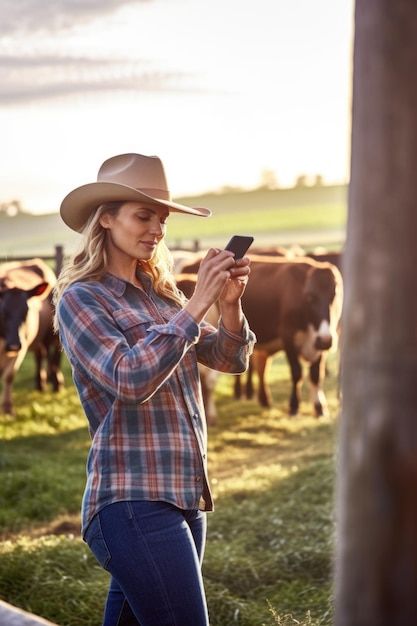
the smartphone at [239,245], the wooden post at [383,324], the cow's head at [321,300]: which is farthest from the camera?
the cow's head at [321,300]

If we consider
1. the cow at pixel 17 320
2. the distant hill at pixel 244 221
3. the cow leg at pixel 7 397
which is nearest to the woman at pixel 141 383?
the cow at pixel 17 320

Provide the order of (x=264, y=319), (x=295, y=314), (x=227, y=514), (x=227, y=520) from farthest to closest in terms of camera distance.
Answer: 1. (x=264, y=319)
2. (x=295, y=314)
3. (x=227, y=514)
4. (x=227, y=520)

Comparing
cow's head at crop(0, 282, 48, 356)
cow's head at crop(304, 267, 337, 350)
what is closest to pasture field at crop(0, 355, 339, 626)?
cow's head at crop(0, 282, 48, 356)

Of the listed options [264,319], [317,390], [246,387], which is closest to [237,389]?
[246,387]

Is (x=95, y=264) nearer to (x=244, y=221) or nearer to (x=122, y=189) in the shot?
(x=122, y=189)

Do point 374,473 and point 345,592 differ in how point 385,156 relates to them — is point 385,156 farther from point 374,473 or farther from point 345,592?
point 345,592

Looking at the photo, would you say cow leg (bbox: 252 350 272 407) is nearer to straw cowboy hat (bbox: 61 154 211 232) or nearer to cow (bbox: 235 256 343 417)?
cow (bbox: 235 256 343 417)

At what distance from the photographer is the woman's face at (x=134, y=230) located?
9.78ft

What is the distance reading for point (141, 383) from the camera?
2590 millimetres

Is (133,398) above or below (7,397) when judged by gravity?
above

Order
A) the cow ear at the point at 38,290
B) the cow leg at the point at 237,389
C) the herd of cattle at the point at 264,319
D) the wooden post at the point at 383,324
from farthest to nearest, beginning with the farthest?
the cow leg at the point at 237,389, the herd of cattle at the point at 264,319, the cow ear at the point at 38,290, the wooden post at the point at 383,324

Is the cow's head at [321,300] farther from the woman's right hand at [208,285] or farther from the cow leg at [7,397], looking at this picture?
the woman's right hand at [208,285]

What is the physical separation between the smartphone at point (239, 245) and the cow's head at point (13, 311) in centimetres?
922

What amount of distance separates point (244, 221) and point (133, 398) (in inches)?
2456
